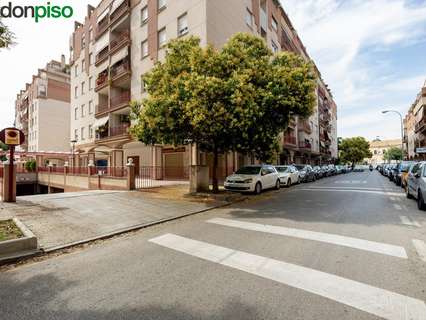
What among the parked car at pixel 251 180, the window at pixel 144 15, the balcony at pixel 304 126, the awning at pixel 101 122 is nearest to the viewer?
the parked car at pixel 251 180

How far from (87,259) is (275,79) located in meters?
8.64

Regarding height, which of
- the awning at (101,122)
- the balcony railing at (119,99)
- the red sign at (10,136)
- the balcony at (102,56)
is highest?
the balcony at (102,56)

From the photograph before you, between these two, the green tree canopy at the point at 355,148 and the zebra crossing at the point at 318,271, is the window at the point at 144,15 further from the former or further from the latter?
the green tree canopy at the point at 355,148

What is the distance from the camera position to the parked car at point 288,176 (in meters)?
18.4

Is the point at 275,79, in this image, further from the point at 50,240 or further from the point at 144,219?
the point at 50,240

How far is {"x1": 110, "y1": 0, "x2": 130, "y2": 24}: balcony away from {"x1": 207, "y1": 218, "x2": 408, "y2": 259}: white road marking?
25.8 meters

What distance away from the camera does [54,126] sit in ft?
155

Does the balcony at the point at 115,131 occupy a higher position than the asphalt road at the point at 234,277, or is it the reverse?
the balcony at the point at 115,131

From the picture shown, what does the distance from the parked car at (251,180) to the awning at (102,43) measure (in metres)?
22.4

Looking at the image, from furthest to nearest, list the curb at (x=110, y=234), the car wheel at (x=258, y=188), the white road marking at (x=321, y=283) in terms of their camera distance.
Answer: the car wheel at (x=258, y=188), the curb at (x=110, y=234), the white road marking at (x=321, y=283)

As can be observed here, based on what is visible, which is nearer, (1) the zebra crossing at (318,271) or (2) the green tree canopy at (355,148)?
(1) the zebra crossing at (318,271)

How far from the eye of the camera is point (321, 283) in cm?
347

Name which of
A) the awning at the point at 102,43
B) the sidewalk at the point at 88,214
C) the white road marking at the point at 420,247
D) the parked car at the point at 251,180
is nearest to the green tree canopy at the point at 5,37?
the sidewalk at the point at 88,214

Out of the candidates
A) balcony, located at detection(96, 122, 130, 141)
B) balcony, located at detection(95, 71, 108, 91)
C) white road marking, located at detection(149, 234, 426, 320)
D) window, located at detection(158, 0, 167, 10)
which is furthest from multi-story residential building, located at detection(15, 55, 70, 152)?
white road marking, located at detection(149, 234, 426, 320)
